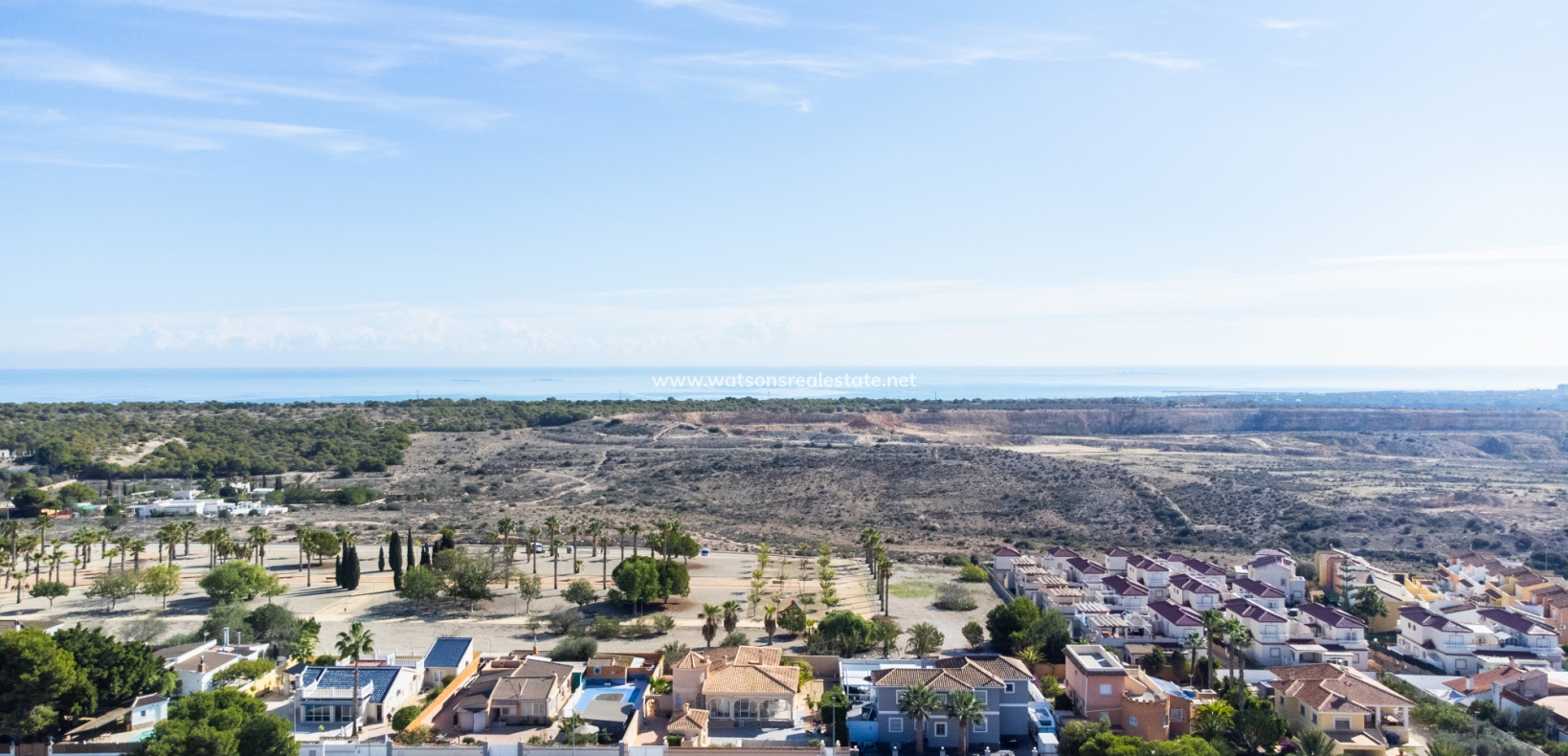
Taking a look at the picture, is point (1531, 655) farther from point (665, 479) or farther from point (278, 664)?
point (665, 479)

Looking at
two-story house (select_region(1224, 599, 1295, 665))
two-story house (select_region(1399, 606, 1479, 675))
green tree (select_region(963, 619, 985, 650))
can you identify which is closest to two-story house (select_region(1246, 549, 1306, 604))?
two-story house (select_region(1399, 606, 1479, 675))

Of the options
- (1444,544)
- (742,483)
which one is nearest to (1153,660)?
(1444,544)

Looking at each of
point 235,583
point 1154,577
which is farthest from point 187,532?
point 1154,577

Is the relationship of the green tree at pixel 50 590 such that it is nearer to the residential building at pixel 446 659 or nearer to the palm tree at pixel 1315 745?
the residential building at pixel 446 659

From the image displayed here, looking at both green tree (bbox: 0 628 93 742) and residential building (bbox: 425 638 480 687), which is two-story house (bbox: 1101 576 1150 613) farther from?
green tree (bbox: 0 628 93 742)

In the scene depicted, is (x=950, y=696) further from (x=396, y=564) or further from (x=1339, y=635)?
(x=396, y=564)
